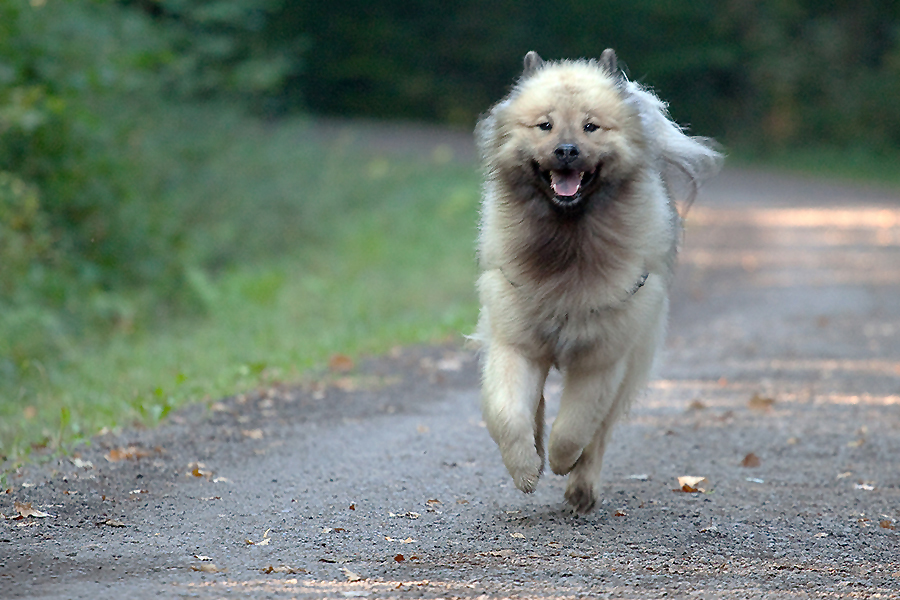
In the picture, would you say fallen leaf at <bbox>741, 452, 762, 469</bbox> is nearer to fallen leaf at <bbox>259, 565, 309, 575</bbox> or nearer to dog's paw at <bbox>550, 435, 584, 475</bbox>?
dog's paw at <bbox>550, 435, 584, 475</bbox>

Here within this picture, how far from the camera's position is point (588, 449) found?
4988 mm

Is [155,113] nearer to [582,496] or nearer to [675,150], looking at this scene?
[675,150]

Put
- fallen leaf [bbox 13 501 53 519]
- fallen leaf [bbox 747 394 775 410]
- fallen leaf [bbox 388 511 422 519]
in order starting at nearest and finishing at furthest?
fallen leaf [bbox 13 501 53 519] → fallen leaf [bbox 388 511 422 519] → fallen leaf [bbox 747 394 775 410]

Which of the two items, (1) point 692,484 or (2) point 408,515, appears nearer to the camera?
(2) point 408,515

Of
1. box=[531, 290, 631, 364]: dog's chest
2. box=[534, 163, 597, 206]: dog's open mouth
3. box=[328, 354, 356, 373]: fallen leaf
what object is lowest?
box=[328, 354, 356, 373]: fallen leaf

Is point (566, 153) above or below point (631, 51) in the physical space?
below

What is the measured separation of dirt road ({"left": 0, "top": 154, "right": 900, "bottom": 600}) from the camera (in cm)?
400

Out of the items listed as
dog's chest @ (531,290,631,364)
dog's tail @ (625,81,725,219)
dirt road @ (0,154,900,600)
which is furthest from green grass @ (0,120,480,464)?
dog's chest @ (531,290,631,364)

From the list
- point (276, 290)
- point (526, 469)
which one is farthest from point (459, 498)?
point (276, 290)

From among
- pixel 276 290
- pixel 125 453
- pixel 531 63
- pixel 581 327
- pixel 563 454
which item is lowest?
pixel 276 290

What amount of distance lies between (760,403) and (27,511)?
4.61 m

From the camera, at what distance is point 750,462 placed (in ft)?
19.2

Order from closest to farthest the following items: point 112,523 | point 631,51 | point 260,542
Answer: point 260,542
point 112,523
point 631,51

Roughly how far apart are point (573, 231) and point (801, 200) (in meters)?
18.5
